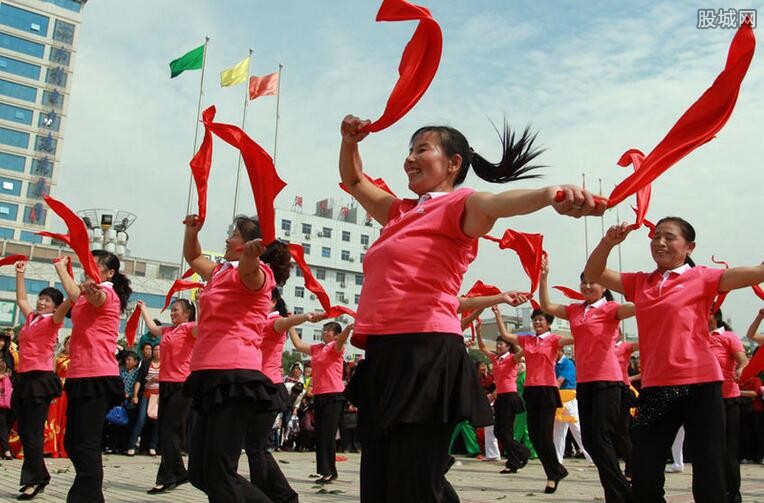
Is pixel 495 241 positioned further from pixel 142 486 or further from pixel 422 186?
pixel 142 486

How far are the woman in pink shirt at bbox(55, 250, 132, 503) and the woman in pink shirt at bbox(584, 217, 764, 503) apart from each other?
3.86 meters

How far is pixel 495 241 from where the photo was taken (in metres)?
6.26

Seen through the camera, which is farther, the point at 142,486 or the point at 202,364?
the point at 142,486

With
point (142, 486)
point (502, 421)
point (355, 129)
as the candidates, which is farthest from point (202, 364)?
point (502, 421)

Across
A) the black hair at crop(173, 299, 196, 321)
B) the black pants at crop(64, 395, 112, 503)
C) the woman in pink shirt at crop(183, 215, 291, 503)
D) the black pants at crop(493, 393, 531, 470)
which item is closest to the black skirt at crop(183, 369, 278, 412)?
the woman in pink shirt at crop(183, 215, 291, 503)

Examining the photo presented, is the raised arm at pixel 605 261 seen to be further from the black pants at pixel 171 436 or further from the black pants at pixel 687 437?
the black pants at pixel 171 436

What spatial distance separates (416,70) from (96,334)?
4.19m

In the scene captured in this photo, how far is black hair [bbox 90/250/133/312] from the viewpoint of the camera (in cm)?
675

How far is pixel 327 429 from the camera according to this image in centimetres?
984

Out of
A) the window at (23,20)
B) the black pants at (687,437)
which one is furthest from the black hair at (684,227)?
the window at (23,20)

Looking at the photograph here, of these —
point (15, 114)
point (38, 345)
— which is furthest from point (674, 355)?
point (15, 114)

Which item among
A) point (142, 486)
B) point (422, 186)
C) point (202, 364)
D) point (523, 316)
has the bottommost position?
point (142, 486)

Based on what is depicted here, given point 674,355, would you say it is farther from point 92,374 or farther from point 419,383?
point 92,374

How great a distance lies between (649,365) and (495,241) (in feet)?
5.68
